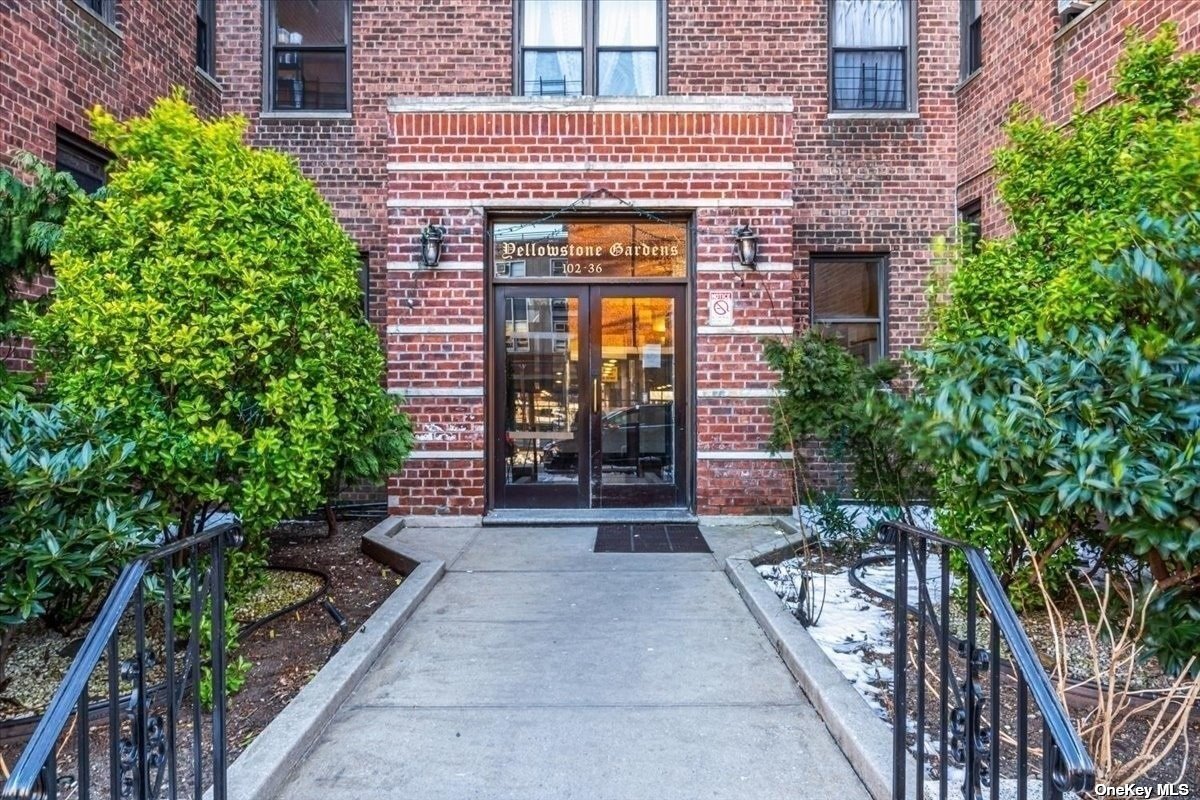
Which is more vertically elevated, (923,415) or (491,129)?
(491,129)

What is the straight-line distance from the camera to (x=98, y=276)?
12.2 feet

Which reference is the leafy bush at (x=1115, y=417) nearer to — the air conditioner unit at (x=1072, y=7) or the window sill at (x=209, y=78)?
the air conditioner unit at (x=1072, y=7)

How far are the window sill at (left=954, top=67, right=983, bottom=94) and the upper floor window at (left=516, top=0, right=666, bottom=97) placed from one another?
3.58 metres

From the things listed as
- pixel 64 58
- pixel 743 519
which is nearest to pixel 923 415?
pixel 743 519

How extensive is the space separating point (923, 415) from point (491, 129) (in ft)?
20.6

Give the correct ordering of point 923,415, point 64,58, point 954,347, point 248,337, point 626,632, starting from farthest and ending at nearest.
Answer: point 64,58, point 626,632, point 248,337, point 954,347, point 923,415

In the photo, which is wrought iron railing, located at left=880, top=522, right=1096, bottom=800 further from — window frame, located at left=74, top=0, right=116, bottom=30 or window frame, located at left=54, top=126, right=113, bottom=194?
window frame, located at left=74, top=0, right=116, bottom=30

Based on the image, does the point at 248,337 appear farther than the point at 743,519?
No

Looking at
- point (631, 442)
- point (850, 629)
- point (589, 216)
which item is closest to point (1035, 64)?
point (589, 216)

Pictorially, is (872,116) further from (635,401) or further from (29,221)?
(29,221)

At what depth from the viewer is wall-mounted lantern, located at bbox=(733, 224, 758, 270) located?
7.12 meters

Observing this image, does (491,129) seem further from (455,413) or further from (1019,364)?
(1019,364)

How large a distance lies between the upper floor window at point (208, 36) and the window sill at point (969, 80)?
906 centimetres

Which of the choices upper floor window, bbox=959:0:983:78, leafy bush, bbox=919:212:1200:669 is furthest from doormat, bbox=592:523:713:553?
upper floor window, bbox=959:0:983:78
